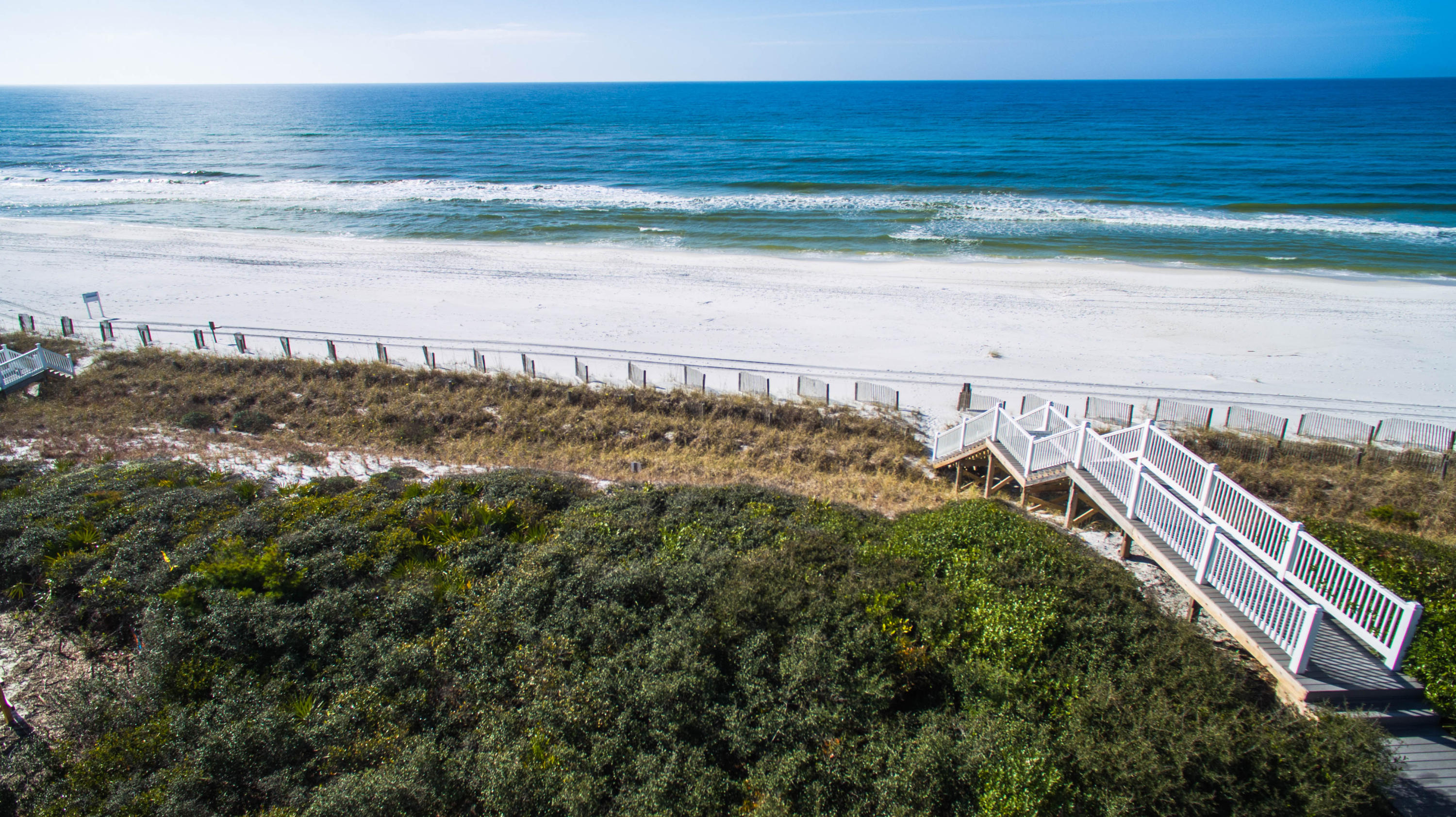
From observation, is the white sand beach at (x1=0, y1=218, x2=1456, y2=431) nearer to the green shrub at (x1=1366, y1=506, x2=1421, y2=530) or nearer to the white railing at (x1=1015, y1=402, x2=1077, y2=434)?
the white railing at (x1=1015, y1=402, x2=1077, y2=434)

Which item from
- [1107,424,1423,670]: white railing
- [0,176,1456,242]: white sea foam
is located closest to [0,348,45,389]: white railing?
[1107,424,1423,670]: white railing

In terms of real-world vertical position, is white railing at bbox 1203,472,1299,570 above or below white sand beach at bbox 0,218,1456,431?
above

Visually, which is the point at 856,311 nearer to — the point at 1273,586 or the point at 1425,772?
the point at 1273,586

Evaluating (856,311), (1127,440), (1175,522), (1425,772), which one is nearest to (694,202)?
(856,311)

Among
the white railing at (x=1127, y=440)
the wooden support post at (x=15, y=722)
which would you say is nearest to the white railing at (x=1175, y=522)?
the white railing at (x=1127, y=440)

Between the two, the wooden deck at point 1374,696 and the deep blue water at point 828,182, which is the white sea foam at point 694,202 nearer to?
the deep blue water at point 828,182

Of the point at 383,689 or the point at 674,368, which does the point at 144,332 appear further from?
the point at 383,689

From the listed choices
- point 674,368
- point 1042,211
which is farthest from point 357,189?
point 1042,211
